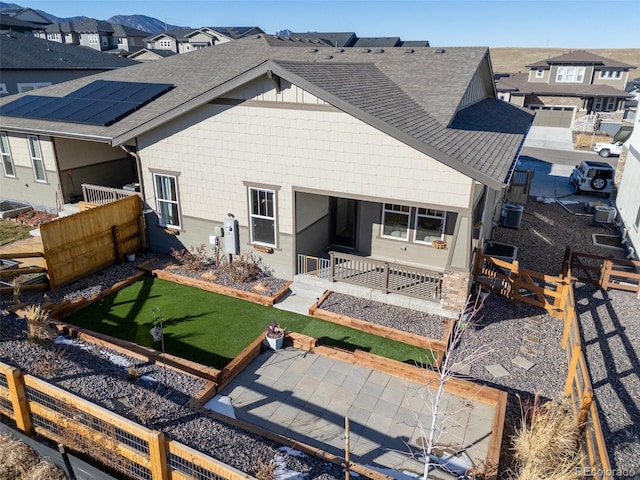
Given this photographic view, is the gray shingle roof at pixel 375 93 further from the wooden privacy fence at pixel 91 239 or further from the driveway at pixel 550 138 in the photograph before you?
the driveway at pixel 550 138

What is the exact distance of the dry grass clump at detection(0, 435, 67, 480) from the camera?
6.73 m

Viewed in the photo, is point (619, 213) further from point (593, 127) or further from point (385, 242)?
point (593, 127)

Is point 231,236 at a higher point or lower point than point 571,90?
lower

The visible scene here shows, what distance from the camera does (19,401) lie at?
7043 millimetres

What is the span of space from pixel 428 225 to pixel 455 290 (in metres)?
2.80

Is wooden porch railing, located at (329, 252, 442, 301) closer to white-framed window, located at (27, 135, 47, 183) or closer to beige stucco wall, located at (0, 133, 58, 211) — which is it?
Answer: beige stucco wall, located at (0, 133, 58, 211)

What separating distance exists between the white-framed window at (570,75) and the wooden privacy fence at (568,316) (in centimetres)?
4891

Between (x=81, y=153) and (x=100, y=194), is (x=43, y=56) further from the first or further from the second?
(x=100, y=194)

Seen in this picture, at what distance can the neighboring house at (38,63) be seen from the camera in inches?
1081

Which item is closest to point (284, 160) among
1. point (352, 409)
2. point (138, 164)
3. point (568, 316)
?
point (138, 164)

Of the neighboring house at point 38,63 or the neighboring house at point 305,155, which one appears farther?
the neighboring house at point 38,63

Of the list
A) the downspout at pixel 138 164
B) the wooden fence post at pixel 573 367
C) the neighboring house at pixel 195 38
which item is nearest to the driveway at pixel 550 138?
the downspout at pixel 138 164

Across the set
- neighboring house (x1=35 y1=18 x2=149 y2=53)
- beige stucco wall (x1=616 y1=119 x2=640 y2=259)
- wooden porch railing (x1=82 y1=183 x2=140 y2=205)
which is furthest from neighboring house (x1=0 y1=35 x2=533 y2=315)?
neighboring house (x1=35 y1=18 x2=149 y2=53)

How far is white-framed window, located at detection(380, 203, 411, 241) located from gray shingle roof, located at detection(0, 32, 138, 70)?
26.6 meters
